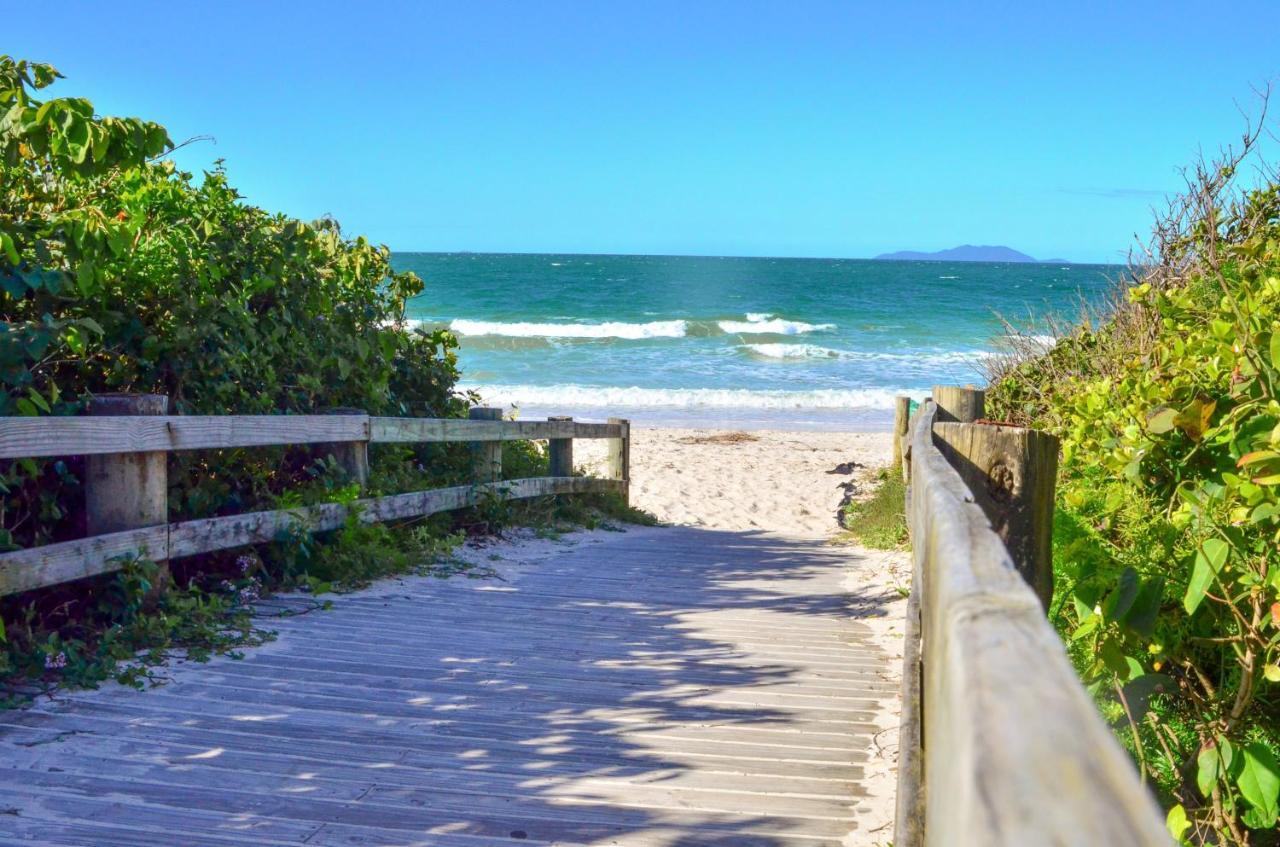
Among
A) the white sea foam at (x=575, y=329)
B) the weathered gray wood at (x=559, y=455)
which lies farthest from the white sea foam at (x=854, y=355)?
the weathered gray wood at (x=559, y=455)

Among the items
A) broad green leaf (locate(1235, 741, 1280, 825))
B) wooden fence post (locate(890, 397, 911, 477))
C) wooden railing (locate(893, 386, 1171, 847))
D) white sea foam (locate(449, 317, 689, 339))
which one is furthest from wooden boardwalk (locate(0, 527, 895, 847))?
white sea foam (locate(449, 317, 689, 339))

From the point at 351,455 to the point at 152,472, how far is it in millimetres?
1871

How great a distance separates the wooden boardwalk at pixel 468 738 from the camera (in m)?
3.05

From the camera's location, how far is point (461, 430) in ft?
25.7

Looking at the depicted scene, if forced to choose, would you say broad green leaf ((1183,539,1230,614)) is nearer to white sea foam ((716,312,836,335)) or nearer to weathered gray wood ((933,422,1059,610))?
weathered gray wood ((933,422,1059,610))

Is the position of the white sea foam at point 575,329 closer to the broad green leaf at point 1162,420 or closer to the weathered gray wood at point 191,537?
the weathered gray wood at point 191,537

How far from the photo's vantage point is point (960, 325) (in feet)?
153

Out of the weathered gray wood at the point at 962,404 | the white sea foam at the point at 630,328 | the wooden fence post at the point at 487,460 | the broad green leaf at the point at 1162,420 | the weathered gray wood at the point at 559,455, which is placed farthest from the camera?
the white sea foam at the point at 630,328

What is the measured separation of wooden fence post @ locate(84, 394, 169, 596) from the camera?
4668mm

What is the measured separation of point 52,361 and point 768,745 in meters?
3.55

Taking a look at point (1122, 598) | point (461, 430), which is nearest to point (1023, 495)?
point (1122, 598)

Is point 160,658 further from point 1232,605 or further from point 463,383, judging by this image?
point 463,383

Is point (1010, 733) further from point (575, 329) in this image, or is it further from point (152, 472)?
point (575, 329)

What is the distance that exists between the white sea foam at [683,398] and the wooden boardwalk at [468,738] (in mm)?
20274
